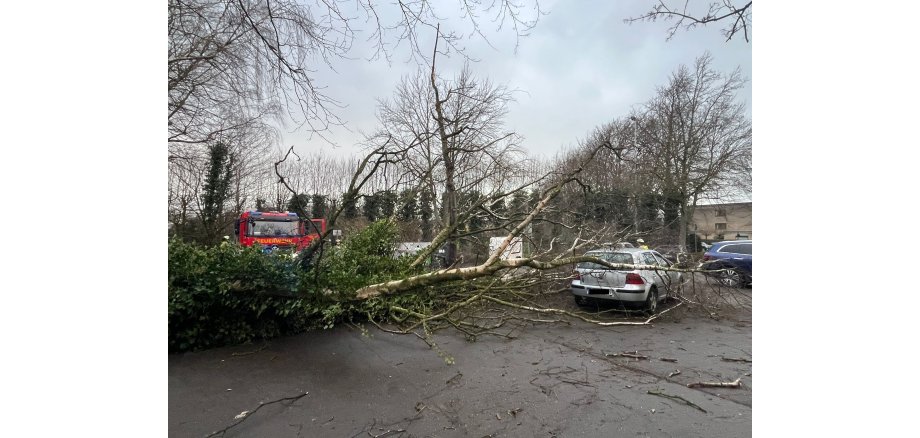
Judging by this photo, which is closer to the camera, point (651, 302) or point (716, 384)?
point (716, 384)

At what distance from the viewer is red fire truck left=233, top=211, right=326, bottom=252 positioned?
4.51 metres

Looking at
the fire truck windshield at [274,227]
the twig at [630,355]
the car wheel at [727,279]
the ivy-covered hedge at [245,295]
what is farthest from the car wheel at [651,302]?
the fire truck windshield at [274,227]

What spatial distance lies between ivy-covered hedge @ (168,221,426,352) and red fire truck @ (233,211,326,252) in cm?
34

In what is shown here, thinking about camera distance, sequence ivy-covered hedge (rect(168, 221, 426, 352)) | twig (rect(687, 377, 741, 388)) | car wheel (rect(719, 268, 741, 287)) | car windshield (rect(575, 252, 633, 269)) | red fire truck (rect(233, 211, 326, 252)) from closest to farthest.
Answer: twig (rect(687, 377, 741, 388)) < car wheel (rect(719, 268, 741, 287)) < ivy-covered hedge (rect(168, 221, 426, 352)) < red fire truck (rect(233, 211, 326, 252)) < car windshield (rect(575, 252, 633, 269))

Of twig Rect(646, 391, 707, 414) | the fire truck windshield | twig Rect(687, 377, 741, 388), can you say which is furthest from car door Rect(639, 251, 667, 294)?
the fire truck windshield

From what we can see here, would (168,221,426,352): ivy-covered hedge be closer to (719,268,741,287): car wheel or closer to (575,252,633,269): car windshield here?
(575,252,633,269): car windshield

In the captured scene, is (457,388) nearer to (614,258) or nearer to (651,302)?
(614,258)

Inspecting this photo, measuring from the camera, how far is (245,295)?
4.43 metres

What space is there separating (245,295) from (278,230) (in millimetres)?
3549

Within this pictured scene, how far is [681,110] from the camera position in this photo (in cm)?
635

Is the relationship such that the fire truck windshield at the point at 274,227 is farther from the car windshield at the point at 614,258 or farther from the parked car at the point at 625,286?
the parked car at the point at 625,286

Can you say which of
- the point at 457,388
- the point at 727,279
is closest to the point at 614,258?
the point at 727,279
